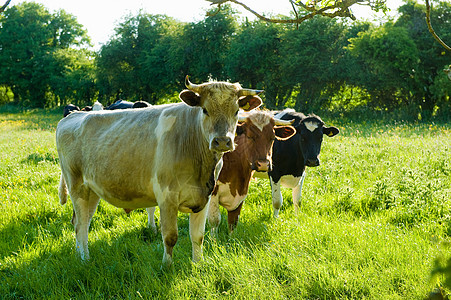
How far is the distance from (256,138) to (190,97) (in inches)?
64.1

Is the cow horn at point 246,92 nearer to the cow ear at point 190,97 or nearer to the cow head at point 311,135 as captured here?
the cow ear at point 190,97

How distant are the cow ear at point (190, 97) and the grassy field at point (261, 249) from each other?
5.55 feet

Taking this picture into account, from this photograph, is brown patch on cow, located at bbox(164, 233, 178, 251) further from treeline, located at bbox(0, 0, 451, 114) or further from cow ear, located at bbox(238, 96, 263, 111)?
treeline, located at bbox(0, 0, 451, 114)

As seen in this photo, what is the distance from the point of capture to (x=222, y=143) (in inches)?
141

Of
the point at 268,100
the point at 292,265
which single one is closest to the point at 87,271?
the point at 292,265

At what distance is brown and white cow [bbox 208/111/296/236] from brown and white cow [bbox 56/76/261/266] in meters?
0.99

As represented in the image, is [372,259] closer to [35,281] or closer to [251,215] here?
[251,215]

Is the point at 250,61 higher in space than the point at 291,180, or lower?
higher

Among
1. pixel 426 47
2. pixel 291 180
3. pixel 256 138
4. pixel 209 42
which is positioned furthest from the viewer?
pixel 209 42

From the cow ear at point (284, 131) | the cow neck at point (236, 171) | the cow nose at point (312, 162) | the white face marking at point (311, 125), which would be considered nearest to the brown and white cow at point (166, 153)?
the cow neck at point (236, 171)

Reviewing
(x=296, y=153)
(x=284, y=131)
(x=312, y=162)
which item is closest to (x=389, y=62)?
(x=296, y=153)

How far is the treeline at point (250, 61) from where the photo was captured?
24.0 meters

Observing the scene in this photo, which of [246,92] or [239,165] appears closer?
[246,92]

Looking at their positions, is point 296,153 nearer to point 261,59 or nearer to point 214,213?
point 214,213
